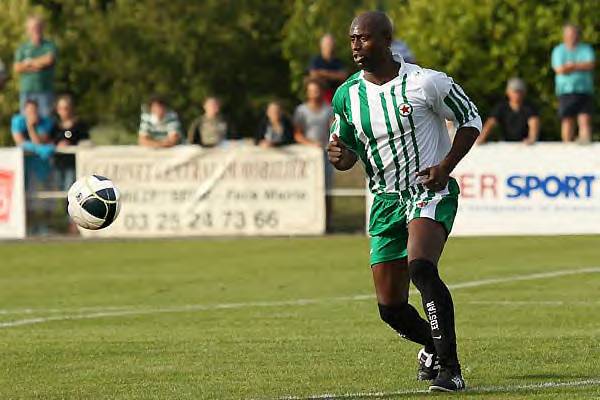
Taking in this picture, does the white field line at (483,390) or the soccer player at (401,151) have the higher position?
the soccer player at (401,151)

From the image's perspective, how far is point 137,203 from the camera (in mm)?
22141

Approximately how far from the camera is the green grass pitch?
382 inches

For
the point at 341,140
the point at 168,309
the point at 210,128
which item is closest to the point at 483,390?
A: the point at 341,140

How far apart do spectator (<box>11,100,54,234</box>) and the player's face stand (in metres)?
13.6

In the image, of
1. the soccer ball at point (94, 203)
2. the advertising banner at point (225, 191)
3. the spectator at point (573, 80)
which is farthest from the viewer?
the spectator at point (573, 80)

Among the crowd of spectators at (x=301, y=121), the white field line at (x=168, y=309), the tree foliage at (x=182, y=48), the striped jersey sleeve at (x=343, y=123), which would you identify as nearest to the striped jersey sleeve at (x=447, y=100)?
the striped jersey sleeve at (x=343, y=123)

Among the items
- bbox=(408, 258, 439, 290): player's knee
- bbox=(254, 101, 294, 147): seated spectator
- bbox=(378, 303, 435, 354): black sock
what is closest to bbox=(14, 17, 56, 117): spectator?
bbox=(254, 101, 294, 147): seated spectator

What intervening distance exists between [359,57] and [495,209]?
11.9m

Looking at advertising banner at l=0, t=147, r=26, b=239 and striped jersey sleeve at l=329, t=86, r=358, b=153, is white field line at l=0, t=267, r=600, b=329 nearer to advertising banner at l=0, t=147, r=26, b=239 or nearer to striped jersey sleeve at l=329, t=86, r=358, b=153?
striped jersey sleeve at l=329, t=86, r=358, b=153

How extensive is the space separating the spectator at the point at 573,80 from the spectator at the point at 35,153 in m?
6.81

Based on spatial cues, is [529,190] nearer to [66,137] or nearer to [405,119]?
[66,137]

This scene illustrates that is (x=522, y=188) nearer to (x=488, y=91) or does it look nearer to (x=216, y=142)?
(x=216, y=142)

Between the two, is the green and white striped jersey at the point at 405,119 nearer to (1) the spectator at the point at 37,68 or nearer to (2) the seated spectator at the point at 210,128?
(2) the seated spectator at the point at 210,128

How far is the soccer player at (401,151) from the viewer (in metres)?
9.34
